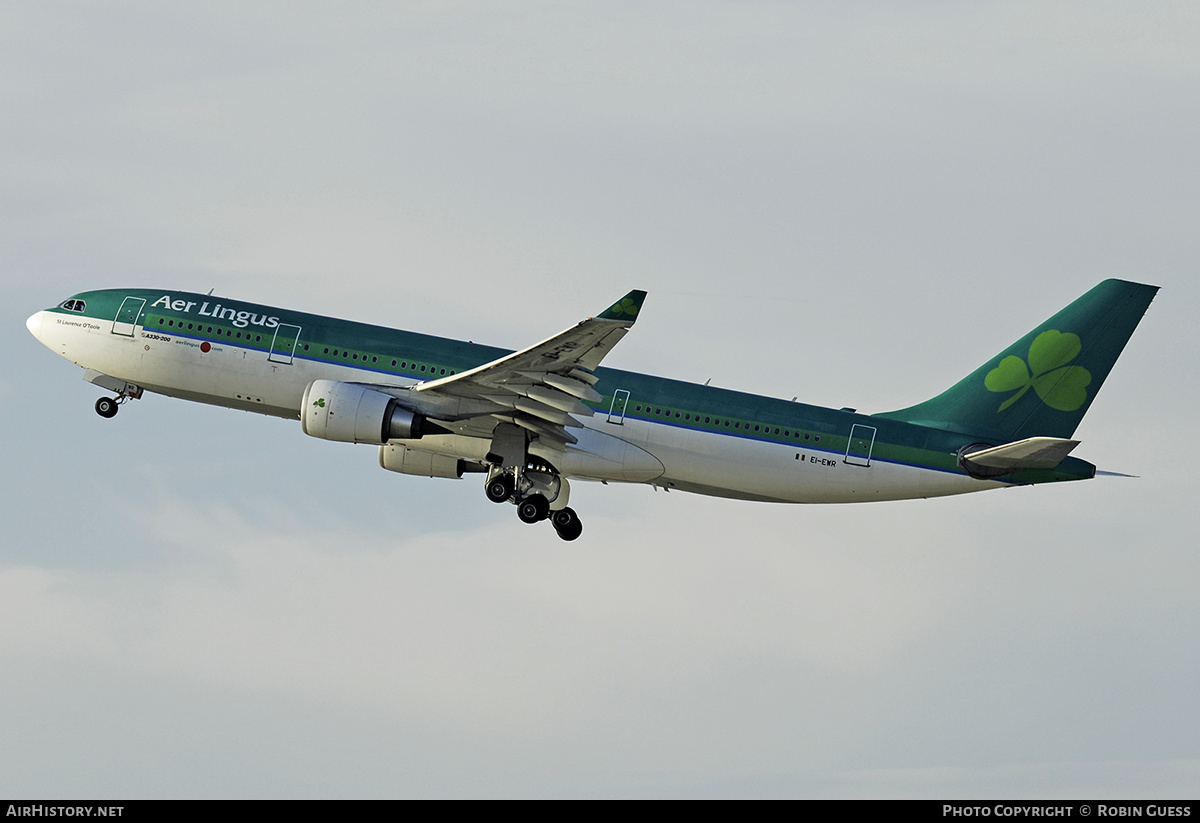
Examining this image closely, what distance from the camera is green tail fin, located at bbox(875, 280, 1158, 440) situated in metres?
45.6

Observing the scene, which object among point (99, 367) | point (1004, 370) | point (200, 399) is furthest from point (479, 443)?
point (1004, 370)

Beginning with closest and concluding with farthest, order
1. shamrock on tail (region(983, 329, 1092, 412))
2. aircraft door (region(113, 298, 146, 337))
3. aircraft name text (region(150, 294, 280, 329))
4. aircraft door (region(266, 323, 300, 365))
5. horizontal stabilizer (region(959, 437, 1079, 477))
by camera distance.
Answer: horizontal stabilizer (region(959, 437, 1079, 477)), aircraft door (region(266, 323, 300, 365)), aircraft name text (region(150, 294, 280, 329)), aircraft door (region(113, 298, 146, 337)), shamrock on tail (region(983, 329, 1092, 412))

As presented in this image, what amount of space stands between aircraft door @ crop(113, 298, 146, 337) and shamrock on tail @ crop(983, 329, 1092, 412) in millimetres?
27629

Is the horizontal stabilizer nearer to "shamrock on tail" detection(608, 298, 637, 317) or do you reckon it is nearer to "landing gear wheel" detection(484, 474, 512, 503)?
"shamrock on tail" detection(608, 298, 637, 317)

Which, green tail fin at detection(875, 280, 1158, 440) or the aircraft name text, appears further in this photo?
green tail fin at detection(875, 280, 1158, 440)

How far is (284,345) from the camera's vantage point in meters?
44.3

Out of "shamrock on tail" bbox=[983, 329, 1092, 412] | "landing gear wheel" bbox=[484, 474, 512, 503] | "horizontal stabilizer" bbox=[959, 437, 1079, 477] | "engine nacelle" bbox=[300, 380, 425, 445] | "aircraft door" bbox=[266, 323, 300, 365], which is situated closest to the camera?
"engine nacelle" bbox=[300, 380, 425, 445]

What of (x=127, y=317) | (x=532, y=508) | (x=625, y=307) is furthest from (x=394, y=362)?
(x=625, y=307)

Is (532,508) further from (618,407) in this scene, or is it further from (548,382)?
(548,382)

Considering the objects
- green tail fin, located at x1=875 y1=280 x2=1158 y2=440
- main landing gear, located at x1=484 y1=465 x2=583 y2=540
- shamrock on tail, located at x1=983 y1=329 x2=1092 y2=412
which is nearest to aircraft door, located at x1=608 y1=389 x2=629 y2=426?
main landing gear, located at x1=484 y1=465 x2=583 y2=540

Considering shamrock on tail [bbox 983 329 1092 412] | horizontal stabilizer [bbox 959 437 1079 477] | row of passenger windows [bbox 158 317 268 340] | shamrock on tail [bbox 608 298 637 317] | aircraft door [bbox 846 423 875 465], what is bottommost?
shamrock on tail [bbox 608 298 637 317]

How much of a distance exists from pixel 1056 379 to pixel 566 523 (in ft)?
54.7

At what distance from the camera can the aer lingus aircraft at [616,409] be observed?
43.4 meters

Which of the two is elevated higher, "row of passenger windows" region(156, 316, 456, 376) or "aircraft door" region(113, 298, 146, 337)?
"aircraft door" region(113, 298, 146, 337)
